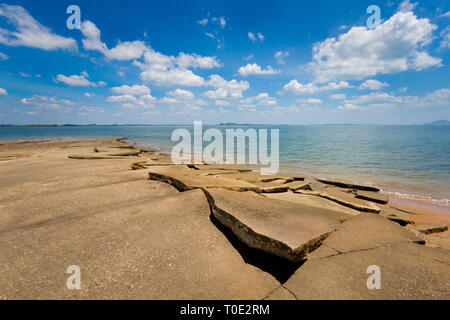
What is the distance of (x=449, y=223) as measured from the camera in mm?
6086

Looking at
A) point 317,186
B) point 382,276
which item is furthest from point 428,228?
point 317,186

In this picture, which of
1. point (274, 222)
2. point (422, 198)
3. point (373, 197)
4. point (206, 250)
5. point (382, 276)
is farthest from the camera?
point (422, 198)

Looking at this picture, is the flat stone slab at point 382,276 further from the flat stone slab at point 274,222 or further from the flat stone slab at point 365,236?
the flat stone slab at point 274,222

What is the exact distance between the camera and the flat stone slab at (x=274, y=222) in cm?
283

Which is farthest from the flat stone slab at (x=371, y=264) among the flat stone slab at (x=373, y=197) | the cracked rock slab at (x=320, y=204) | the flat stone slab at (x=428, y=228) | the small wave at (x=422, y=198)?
the small wave at (x=422, y=198)

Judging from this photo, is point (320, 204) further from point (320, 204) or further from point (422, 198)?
point (422, 198)

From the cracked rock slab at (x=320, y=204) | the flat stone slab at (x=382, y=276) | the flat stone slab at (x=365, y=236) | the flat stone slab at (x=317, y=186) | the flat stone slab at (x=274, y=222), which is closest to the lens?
the flat stone slab at (x=382, y=276)

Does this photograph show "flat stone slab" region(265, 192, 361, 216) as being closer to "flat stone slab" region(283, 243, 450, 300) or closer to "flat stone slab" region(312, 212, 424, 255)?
"flat stone slab" region(312, 212, 424, 255)

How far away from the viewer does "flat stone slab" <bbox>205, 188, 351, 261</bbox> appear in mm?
2826

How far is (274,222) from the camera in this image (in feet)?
11.1

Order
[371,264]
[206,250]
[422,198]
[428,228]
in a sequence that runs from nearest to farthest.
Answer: [371,264]
[206,250]
[428,228]
[422,198]
